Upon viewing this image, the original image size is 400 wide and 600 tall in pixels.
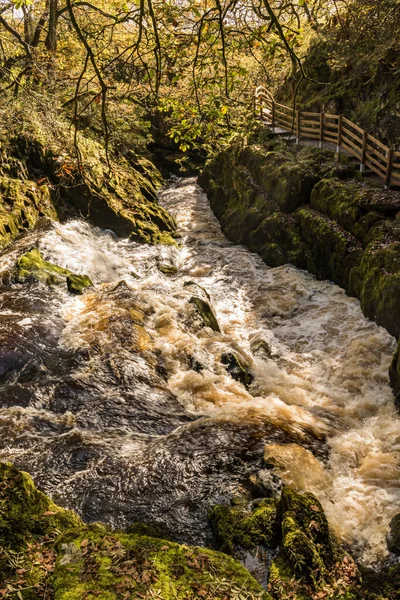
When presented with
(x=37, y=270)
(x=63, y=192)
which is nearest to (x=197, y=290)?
(x=37, y=270)

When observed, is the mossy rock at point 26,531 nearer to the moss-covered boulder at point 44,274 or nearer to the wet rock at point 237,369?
the wet rock at point 237,369

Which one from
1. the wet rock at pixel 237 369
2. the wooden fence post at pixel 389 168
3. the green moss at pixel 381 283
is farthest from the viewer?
the wooden fence post at pixel 389 168

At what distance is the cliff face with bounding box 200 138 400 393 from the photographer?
9773 mm

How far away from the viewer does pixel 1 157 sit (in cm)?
1314

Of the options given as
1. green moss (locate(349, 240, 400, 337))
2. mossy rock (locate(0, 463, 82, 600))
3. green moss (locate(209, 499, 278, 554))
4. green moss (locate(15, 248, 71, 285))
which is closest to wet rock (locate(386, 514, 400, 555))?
green moss (locate(209, 499, 278, 554))

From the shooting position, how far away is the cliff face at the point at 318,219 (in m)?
9.77

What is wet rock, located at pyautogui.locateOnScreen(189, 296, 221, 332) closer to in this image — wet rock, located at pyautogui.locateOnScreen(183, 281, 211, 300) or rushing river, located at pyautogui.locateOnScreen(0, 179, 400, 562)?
rushing river, located at pyautogui.locateOnScreen(0, 179, 400, 562)

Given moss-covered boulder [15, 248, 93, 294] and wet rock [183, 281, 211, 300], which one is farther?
wet rock [183, 281, 211, 300]

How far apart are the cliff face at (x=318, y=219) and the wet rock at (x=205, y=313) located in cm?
354

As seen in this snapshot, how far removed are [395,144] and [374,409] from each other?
9.01m

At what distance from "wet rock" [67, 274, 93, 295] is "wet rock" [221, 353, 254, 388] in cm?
416

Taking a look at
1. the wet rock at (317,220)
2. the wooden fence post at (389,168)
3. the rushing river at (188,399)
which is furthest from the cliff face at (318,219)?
the rushing river at (188,399)

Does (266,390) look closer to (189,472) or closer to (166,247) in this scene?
(189,472)

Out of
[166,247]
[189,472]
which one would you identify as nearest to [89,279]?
[166,247]
